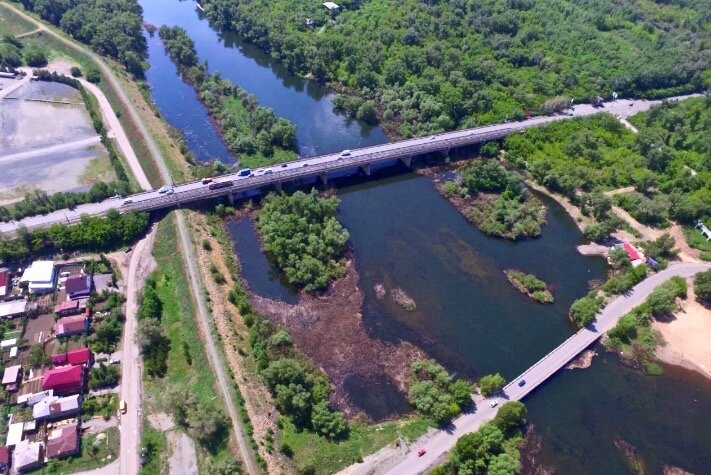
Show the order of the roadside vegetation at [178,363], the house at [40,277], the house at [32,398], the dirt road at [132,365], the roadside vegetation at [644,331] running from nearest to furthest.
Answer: the dirt road at [132,365] < the roadside vegetation at [178,363] < the house at [32,398] < the roadside vegetation at [644,331] < the house at [40,277]

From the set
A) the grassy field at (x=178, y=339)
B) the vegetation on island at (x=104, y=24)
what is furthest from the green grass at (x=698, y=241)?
the vegetation on island at (x=104, y=24)

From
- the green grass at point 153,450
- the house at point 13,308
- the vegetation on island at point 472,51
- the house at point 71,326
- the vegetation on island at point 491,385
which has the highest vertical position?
the vegetation on island at point 472,51

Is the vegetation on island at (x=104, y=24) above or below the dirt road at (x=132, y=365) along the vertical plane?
above

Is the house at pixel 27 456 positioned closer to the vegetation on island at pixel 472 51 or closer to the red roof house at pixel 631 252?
the vegetation on island at pixel 472 51

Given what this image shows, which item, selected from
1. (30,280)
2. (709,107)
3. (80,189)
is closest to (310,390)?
(30,280)

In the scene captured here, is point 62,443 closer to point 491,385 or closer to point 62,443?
point 62,443

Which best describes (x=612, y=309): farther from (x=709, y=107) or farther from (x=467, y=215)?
(x=709, y=107)

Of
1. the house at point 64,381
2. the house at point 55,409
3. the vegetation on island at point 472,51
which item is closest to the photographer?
the house at point 55,409
